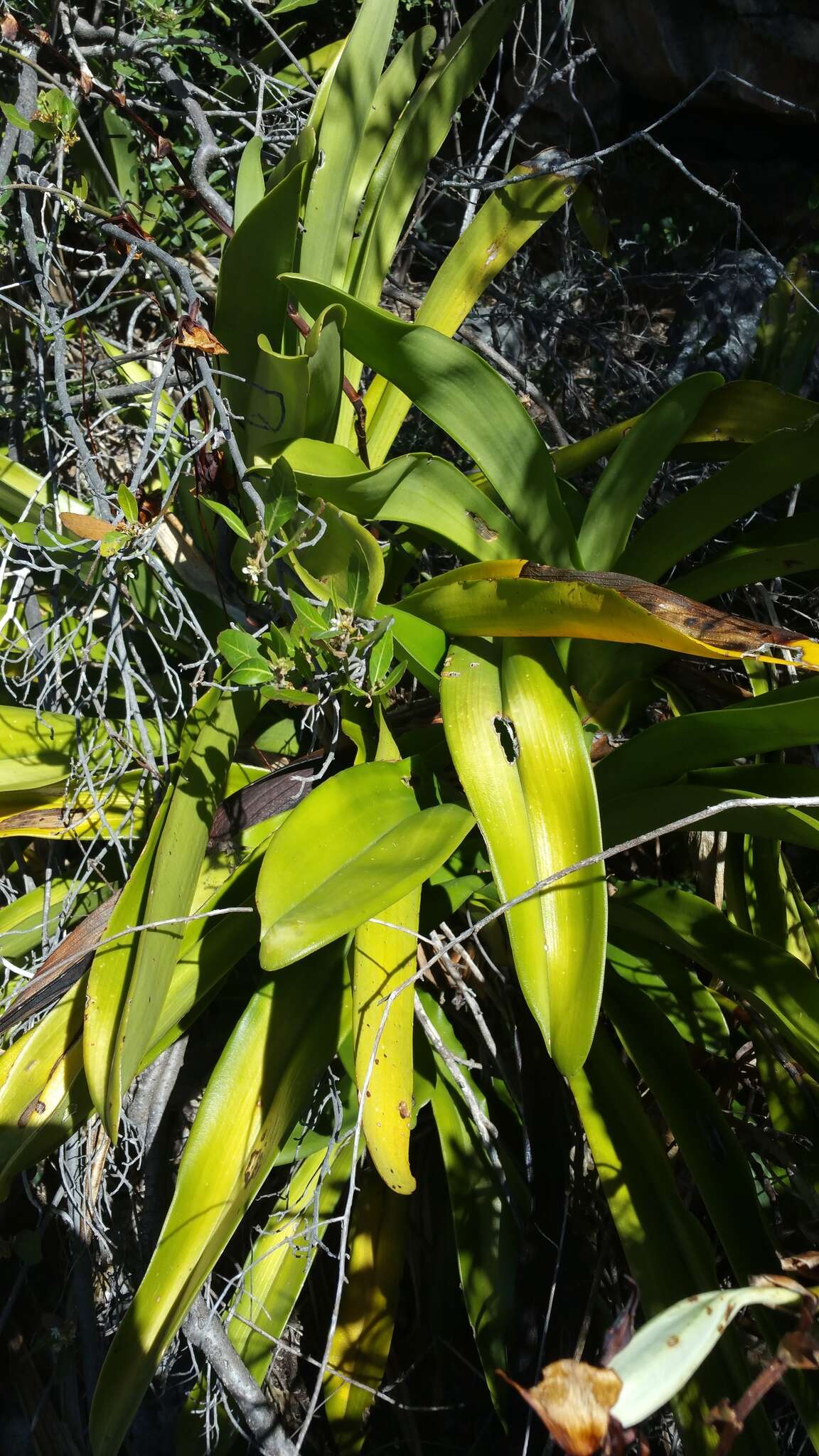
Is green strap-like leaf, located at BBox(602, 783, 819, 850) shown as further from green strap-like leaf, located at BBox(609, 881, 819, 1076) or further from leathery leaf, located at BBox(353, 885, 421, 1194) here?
leathery leaf, located at BBox(353, 885, 421, 1194)

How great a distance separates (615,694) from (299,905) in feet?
1.78

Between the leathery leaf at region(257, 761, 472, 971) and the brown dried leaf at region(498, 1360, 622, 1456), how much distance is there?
0.30 metres

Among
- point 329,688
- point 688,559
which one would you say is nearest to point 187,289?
point 329,688

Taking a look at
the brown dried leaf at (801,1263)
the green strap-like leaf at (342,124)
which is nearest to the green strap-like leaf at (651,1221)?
the brown dried leaf at (801,1263)

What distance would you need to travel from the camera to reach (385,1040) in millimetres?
738

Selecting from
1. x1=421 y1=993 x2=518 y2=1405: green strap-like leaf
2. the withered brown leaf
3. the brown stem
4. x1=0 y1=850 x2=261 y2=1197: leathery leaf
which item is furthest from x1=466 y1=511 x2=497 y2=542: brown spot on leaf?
the brown stem

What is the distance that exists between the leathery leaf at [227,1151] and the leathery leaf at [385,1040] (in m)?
0.14

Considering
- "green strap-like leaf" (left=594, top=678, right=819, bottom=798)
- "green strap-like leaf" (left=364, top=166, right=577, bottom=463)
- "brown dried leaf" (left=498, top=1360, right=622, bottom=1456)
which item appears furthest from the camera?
"green strap-like leaf" (left=364, top=166, right=577, bottom=463)

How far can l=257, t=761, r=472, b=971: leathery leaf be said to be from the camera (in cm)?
67

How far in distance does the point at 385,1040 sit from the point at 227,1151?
0.20 meters

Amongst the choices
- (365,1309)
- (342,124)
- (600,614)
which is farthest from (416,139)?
(365,1309)

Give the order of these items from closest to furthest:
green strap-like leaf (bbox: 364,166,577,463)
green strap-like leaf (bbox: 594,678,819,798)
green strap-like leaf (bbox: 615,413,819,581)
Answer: green strap-like leaf (bbox: 594,678,819,798) < green strap-like leaf (bbox: 615,413,819,581) < green strap-like leaf (bbox: 364,166,577,463)

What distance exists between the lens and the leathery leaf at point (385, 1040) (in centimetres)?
70

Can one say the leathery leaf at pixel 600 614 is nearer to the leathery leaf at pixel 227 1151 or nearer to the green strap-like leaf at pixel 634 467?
the green strap-like leaf at pixel 634 467
